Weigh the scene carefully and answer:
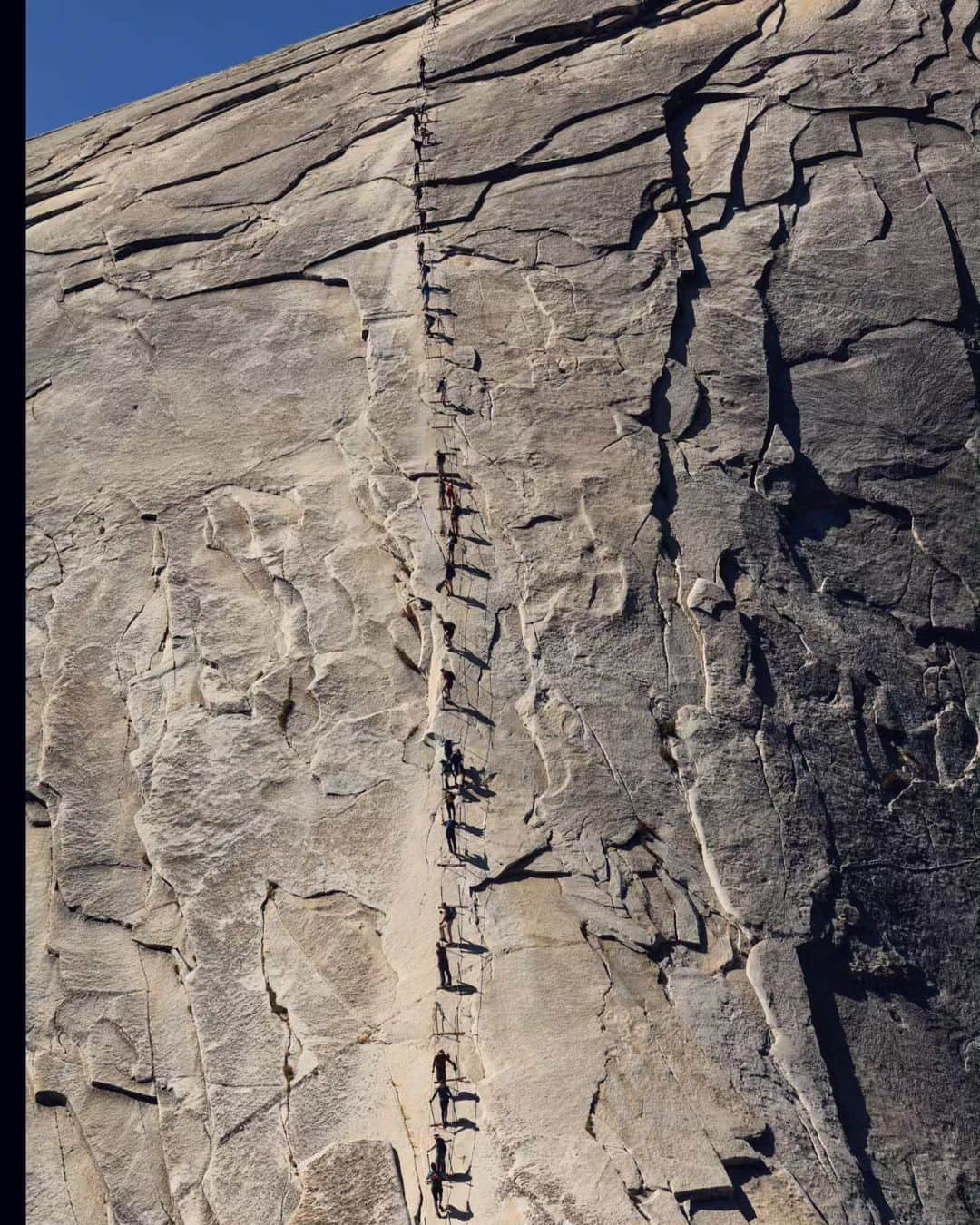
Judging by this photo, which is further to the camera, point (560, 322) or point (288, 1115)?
point (560, 322)

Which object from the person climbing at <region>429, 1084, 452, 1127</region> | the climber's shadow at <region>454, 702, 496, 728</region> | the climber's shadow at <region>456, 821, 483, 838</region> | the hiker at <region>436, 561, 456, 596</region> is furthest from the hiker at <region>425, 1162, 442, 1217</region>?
the hiker at <region>436, 561, 456, 596</region>

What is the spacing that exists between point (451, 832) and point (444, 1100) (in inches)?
49.8

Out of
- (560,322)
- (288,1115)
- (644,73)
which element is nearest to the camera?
(288,1115)

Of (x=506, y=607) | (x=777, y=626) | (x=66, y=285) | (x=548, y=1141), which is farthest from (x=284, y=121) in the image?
(x=548, y=1141)

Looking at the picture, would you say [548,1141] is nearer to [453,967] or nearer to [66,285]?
[453,967]

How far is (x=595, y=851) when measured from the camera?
6.25m

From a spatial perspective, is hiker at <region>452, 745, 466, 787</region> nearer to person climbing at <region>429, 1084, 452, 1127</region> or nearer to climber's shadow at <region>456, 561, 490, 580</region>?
climber's shadow at <region>456, 561, 490, 580</region>

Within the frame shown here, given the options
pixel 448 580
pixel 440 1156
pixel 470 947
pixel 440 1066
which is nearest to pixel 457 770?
pixel 470 947

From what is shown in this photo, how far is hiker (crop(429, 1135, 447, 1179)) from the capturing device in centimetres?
555

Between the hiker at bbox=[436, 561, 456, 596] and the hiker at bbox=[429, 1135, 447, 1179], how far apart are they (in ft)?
9.13

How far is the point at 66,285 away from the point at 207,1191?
239 inches

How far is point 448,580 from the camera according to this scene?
702cm

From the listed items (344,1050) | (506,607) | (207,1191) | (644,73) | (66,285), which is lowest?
(207,1191)

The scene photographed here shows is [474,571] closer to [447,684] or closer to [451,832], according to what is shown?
[447,684]
